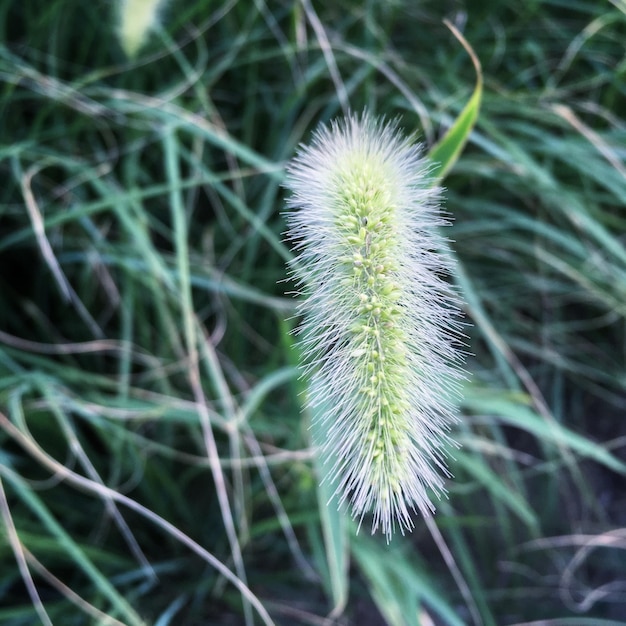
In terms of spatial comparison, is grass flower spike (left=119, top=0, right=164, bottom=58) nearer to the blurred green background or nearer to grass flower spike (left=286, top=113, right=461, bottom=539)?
the blurred green background

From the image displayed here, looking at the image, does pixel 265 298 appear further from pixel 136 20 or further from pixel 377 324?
pixel 377 324

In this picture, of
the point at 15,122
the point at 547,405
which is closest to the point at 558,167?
the point at 547,405

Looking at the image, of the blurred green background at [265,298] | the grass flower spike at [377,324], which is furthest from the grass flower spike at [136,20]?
the grass flower spike at [377,324]

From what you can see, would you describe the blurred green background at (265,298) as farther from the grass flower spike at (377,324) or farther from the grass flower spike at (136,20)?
the grass flower spike at (377,324)

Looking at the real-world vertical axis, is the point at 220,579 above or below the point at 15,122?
below

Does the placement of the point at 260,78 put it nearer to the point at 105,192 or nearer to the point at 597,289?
the point at 105,192

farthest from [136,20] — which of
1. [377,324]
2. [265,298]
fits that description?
[377,324]

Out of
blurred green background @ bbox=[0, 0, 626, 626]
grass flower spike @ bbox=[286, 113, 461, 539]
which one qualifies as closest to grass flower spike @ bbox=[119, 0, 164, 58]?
blurred green background @ bbox=[0, 0, 626, 626]
